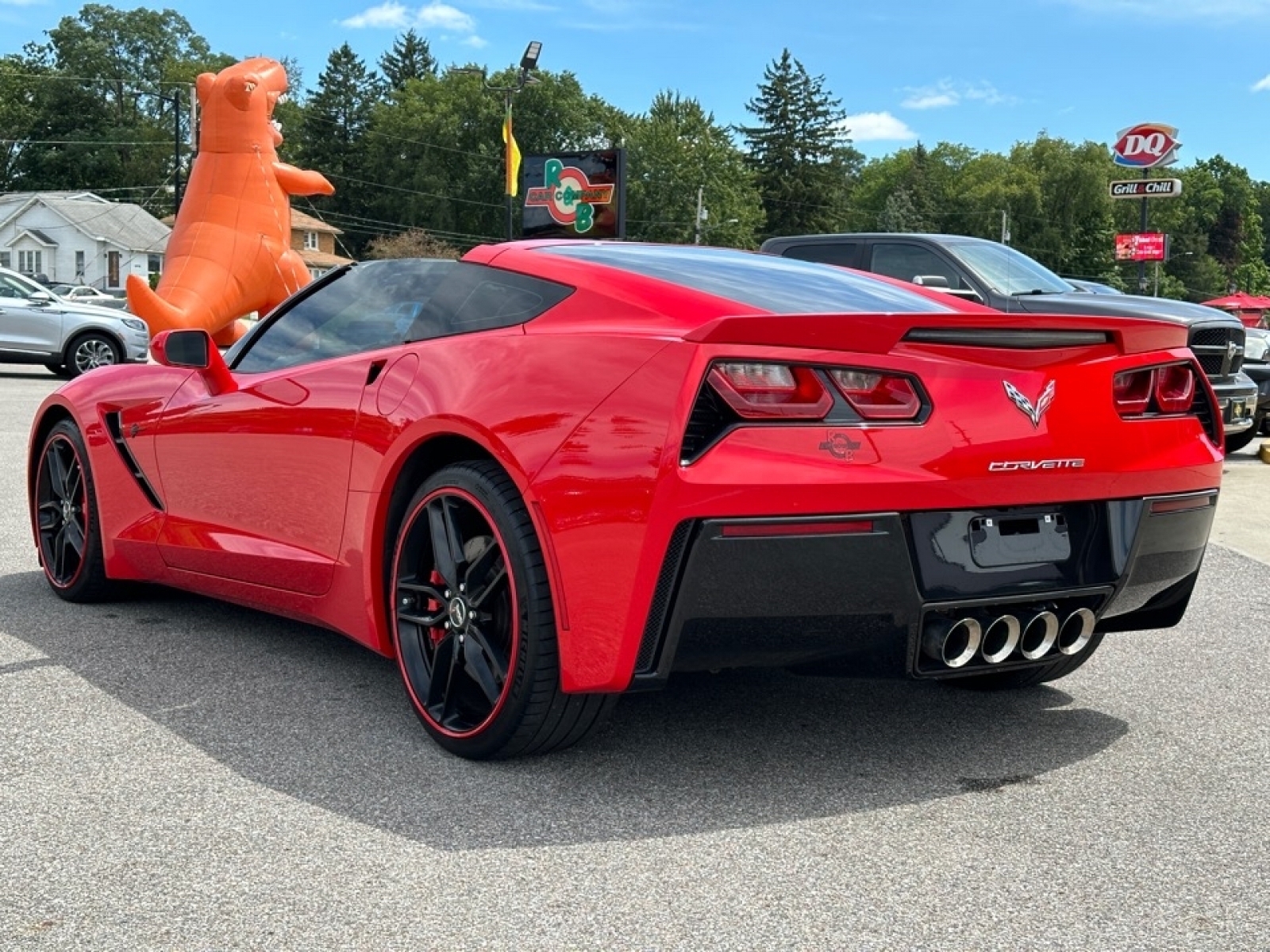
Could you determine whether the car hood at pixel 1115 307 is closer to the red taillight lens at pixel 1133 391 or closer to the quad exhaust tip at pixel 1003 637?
the red taillight lens at pixel 1133 391

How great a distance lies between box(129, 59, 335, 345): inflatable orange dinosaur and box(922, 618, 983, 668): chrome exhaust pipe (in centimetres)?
2079

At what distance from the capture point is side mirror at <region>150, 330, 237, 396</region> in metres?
4.71

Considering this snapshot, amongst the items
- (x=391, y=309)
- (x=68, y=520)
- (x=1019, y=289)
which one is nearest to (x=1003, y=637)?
(x=391, y=309)

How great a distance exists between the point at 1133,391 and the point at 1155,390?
104mm

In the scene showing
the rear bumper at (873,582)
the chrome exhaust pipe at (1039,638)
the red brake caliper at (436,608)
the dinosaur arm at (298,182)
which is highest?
the dinosaur arm at (298,182)

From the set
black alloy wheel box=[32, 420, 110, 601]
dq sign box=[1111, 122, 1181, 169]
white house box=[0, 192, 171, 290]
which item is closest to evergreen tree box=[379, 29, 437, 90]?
white house box=[0, 192, 171, 290]

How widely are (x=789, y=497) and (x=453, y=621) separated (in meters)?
1.04

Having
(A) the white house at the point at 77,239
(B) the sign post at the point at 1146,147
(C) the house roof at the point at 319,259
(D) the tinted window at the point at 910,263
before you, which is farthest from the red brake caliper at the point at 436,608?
(C) the house roof at the point at 319,259

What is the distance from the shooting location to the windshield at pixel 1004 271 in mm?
12125

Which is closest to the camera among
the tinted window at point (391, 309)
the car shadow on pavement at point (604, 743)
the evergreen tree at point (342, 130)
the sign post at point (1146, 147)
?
the car shadow on pavement at point (604, 743)

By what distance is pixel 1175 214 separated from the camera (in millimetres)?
131750

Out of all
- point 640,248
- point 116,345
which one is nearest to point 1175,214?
point 116,345

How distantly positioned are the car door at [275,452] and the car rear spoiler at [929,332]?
1309mm

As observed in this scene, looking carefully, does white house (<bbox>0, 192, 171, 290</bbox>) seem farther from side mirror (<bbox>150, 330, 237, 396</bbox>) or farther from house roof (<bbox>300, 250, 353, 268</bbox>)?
side mirror (<bbox>150, 330, 237, 396</bbox>)
